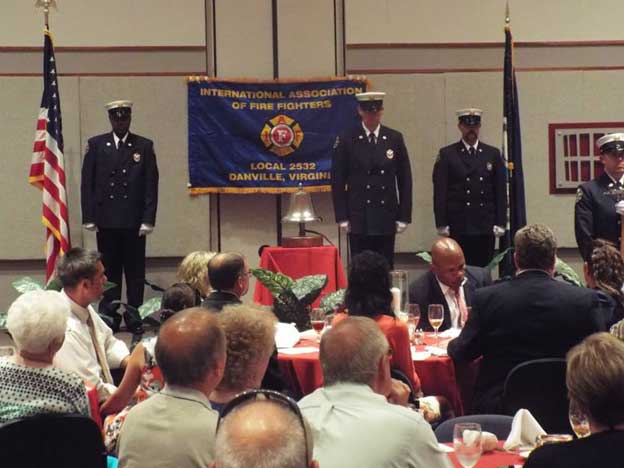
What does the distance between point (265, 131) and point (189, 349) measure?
630cm

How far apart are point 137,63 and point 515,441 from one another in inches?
261

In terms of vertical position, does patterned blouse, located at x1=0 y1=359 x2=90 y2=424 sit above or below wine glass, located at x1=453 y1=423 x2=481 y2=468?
above

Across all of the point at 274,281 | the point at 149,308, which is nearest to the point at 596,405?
the point at 274,281

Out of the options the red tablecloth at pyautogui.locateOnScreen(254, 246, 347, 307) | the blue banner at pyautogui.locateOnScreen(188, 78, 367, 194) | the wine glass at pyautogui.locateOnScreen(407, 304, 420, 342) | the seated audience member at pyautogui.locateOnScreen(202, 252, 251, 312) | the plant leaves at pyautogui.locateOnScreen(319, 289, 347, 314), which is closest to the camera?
the seated audience member at pyautogui.locateOnScreen(202, 252, 251, 312)

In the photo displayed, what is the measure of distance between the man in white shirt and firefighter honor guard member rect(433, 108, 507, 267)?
5722 mm

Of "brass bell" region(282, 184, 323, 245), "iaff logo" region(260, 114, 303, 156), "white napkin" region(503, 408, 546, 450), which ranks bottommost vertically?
"white napkin" region(503, 408, 546, 450)

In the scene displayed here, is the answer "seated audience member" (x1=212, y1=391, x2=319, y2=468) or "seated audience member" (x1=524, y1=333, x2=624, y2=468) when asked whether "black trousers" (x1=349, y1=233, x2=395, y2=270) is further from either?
"seated audience member" (x1=212, y1=391, x2=319, y2=468)

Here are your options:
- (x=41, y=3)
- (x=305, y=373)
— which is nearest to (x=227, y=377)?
(x=305, y=373)

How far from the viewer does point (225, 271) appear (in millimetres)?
4523

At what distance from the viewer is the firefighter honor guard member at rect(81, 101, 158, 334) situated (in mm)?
8320

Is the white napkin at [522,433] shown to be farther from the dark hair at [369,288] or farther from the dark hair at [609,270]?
the dark hair at [609,270]

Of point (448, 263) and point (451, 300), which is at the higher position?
point (448, 263)

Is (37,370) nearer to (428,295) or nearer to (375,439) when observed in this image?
(375,439)

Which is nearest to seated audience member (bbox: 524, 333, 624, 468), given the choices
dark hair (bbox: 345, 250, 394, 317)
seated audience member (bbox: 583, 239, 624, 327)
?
dark hair (bbox: 345, 250, 394, 317)
